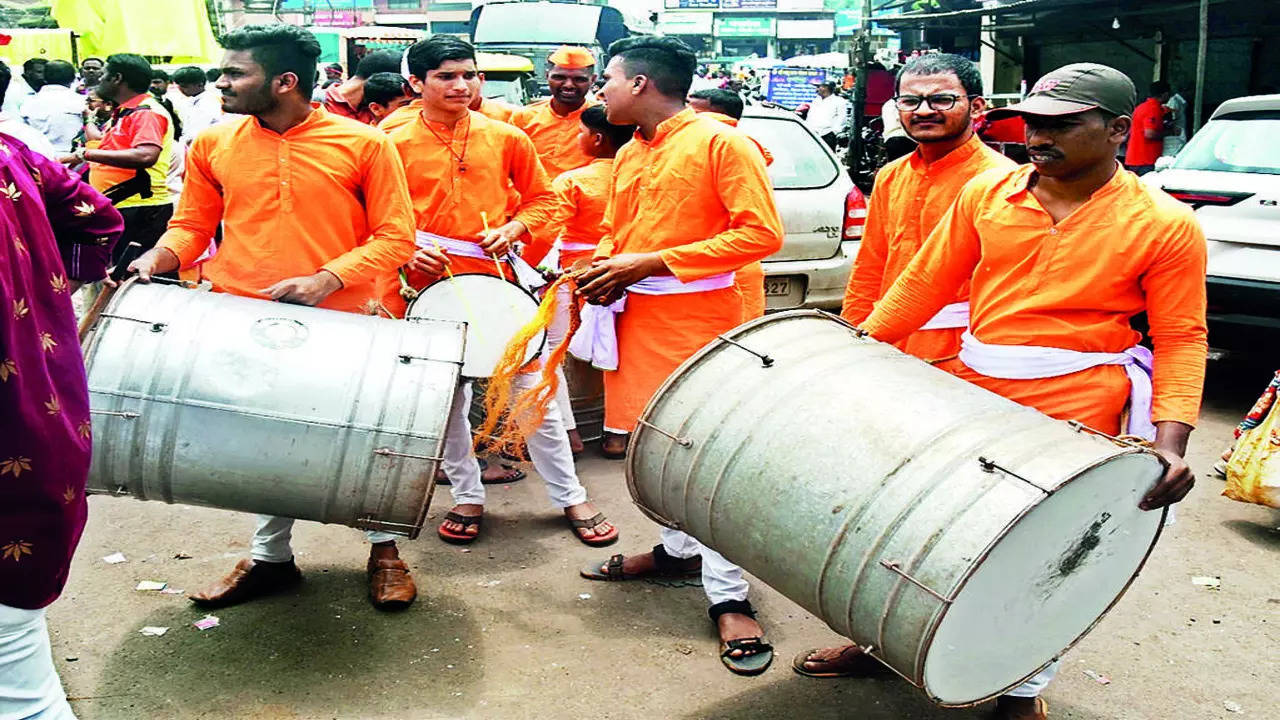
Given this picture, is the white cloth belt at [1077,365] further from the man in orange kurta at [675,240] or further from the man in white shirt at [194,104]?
the man in white shirt at [194,104]

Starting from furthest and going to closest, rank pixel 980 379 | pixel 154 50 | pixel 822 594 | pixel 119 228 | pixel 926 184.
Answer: pixel 154 50, pixel 926 184, pixel 980 379, pixel 119 228, pixel 822 594

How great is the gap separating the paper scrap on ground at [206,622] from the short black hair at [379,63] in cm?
456

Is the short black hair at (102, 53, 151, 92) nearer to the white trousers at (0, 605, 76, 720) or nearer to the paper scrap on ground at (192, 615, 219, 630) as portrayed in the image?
the paper scrap on ground at (192, 615, 219, 630)

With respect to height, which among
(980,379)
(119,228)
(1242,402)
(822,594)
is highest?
(119,228)

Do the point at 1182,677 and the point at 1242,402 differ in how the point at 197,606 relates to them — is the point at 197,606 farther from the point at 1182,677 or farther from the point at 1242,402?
the point at 1242,402

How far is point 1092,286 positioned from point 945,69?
121cm

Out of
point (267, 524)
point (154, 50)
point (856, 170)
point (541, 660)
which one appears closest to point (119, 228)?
point (267, 524)

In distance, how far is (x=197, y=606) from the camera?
153 inches

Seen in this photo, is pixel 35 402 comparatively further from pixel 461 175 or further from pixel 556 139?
pixel 556 139

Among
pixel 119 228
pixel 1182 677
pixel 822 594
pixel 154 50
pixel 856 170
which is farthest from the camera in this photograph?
pixel 856 170

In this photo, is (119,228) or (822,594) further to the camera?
(119,228)

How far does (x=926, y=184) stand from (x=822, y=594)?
1.71 meters

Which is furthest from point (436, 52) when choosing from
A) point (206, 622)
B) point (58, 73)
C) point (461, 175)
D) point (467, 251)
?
point (58, 73)

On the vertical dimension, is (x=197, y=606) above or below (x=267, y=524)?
below
